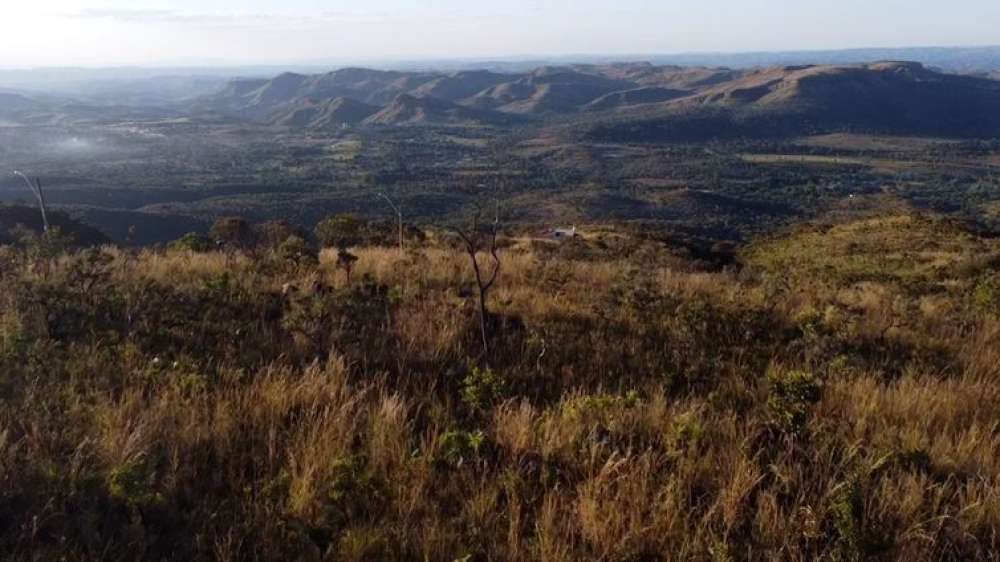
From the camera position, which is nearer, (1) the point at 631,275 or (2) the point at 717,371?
(2) the point at 717,371

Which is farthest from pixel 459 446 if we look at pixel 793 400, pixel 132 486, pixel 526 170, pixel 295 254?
pixel 526 170

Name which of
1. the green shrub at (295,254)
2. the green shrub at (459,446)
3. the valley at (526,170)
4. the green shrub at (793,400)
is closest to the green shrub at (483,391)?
the green shrub at (459,446)

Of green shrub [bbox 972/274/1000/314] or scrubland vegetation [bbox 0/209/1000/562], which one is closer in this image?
scrubland vegetation [bbox 0/209/1000/562]

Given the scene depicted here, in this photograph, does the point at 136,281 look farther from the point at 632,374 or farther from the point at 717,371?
the point at 717,371

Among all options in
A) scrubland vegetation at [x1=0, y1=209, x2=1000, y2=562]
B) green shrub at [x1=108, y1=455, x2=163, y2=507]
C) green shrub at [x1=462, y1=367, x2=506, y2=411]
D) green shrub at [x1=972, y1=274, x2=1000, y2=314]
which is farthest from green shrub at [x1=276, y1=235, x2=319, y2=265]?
green shrub at [x1=972, y1=274, x2=1000, y2=314]

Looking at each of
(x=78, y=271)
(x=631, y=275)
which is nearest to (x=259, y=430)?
(x=78, y=271)

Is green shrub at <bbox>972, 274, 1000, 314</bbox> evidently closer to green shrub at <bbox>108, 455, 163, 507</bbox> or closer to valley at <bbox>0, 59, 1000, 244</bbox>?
green shrub at <bbox>108, 455, 163, 507</bbox>

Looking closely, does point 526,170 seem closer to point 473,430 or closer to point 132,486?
point 473,430

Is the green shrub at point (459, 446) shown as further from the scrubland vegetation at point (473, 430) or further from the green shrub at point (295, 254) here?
the green shrub at point (295, 254)
